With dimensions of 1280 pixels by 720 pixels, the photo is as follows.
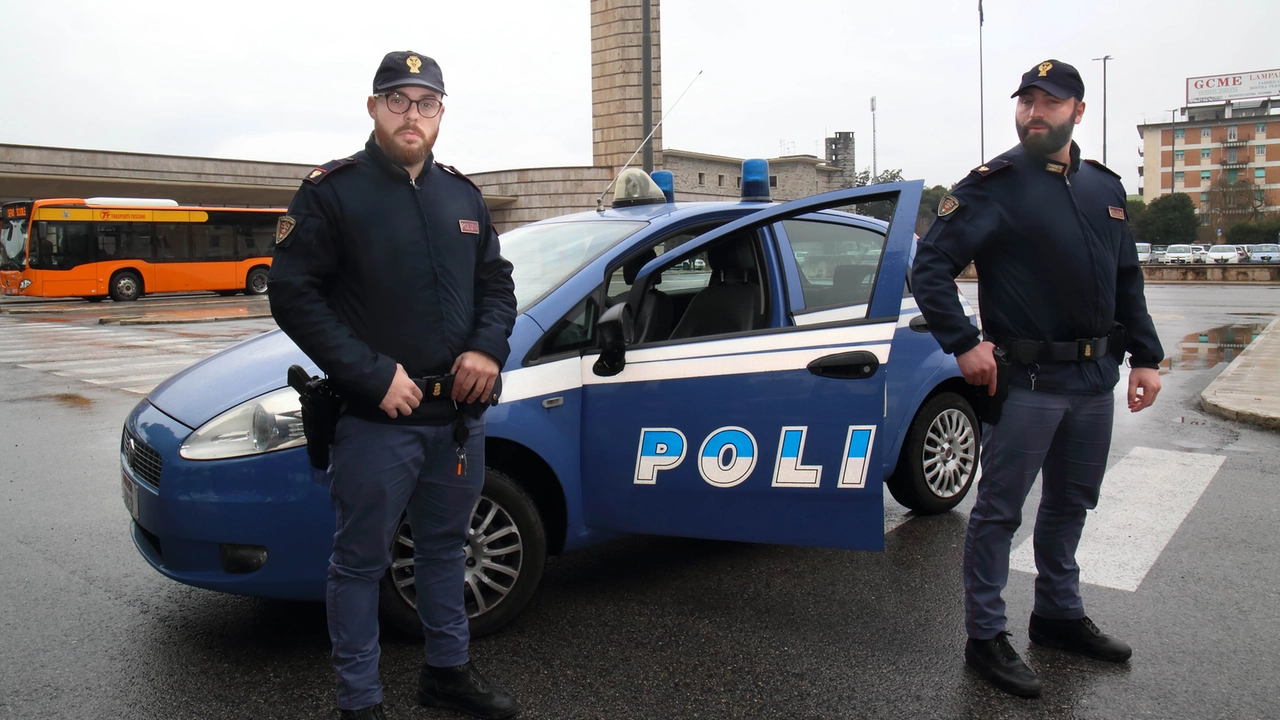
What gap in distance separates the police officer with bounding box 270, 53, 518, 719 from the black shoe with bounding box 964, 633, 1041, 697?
5.68 ft

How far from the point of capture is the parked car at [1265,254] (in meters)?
51.2

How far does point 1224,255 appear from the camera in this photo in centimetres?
5281

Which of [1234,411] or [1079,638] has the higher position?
[1234,411]

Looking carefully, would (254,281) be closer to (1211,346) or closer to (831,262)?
(1211,346)

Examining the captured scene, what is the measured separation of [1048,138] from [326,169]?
7.02 feet

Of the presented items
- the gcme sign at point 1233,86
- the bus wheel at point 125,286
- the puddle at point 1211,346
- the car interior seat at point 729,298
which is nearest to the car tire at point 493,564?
the car interior seat at point 729,298

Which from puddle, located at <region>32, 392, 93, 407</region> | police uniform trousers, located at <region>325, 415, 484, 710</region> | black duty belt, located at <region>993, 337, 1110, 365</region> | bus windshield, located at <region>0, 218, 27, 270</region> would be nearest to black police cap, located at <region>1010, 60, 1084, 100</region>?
black duty belt, located at <region>993, 337, 1110, 365</region>

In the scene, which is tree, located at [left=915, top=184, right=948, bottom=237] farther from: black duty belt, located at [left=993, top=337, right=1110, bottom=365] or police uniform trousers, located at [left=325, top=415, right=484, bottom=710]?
police uniform trousers, located at [left=325, top=415, right=484, bottom=710]

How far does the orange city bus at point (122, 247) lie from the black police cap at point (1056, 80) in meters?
25.6

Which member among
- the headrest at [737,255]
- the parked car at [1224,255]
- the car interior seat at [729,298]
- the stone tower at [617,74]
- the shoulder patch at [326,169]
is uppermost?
the stone tower at [617,74]

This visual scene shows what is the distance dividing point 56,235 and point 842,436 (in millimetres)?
26666

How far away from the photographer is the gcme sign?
99875mm

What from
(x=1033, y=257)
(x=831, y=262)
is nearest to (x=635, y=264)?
(x=831, y=262)

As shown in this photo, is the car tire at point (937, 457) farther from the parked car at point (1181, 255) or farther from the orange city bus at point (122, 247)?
the parked car at point (1181, 255)
